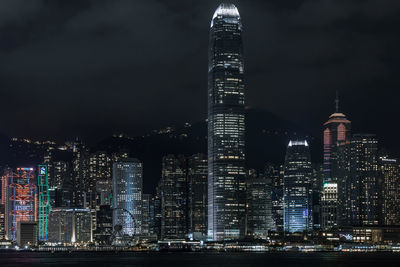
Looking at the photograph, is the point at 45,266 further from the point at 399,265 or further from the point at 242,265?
the point at 399,265

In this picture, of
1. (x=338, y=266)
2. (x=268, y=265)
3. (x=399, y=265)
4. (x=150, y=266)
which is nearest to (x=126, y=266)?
(x=150, y=266)

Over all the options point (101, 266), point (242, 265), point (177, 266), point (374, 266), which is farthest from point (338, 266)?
point (101, 266)

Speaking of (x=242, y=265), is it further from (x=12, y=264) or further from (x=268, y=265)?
(x=12, y=264)

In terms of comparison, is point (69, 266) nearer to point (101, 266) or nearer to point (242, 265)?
point (101, 266)

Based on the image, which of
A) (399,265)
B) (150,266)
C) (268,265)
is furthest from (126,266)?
(399,265)

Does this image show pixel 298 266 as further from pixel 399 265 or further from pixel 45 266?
pixel 45 266
